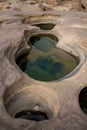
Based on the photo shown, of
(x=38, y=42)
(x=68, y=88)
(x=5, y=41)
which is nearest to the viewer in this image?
(x=68, y=88)

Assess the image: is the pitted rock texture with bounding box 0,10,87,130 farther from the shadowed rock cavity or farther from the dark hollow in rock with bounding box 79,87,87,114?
the dark hollow in rock with bounding box 79,87,87,114

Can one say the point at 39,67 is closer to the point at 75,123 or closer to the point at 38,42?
the point at 38,42

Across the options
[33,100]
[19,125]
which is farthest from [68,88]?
[19,125]

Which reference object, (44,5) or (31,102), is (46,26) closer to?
(44,5)

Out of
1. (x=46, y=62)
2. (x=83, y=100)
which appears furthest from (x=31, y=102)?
(x=46, y=62)

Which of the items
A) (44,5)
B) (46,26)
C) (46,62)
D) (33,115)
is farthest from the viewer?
(44,5)

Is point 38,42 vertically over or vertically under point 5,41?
under

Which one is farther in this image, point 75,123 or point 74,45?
point 74,45
